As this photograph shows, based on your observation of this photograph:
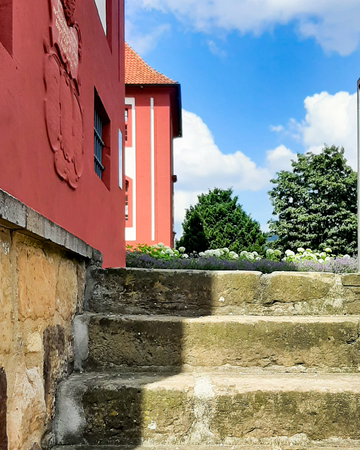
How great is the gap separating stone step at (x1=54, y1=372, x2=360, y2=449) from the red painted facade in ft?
3.11

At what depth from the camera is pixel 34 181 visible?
2076mm

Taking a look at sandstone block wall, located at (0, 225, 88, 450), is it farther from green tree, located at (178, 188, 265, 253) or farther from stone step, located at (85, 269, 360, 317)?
green tree, located at (178, 188, 265, 253)

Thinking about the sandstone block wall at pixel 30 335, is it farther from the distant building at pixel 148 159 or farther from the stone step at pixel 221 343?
the distant building at pixel 148 159

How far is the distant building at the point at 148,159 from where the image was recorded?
13.1 meters

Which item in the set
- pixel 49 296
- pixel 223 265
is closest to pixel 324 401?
pixel 49 296

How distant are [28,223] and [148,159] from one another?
39.6 feet

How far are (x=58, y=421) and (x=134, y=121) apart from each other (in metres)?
12.3

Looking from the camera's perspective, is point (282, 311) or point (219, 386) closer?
point (219, 386)

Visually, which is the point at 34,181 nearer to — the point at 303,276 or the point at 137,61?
the point at 303,276

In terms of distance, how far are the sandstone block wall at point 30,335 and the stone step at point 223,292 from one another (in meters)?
0.53

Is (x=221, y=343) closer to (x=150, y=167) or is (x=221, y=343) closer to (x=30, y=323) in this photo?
(x=30, y=323)

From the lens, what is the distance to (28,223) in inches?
56.2

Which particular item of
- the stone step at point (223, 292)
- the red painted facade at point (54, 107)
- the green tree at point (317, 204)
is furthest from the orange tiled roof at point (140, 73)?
the green tree at point (317, 204)

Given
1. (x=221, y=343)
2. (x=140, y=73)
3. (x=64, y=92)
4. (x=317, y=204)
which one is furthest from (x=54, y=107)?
(x=317, y=204)
